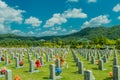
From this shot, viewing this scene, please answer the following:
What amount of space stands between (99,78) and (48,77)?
→ 288 centimetres

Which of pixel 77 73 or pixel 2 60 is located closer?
pixel 77 73

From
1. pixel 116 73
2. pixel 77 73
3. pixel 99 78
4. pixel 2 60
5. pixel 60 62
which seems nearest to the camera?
pixel 116 73

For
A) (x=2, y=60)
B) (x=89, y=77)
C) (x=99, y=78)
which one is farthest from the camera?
(x=2, y=60)

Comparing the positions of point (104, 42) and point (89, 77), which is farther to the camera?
point (104, 42)

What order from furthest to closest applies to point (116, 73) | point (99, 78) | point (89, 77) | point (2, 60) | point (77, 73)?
point (2, 60) < point (77, 73) < point (99, 78) < point (116, 73) < point (89, 77)

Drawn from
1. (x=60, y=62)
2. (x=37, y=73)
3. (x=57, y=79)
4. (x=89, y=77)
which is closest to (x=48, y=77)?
(x=57, y=79)

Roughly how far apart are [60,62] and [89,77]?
963 centimetres

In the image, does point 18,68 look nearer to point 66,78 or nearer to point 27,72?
point 27,72

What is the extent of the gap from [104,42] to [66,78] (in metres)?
69.9

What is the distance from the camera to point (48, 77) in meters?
15.2

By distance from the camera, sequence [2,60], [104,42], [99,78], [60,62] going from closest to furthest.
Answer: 1. [99,78]
2. [60,62]
3. [2,60]
4. [104,42]

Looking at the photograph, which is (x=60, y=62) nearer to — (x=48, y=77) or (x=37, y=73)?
(x=37, y=73)

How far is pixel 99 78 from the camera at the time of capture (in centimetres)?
1460

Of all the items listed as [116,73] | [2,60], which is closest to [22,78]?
[116,73]
